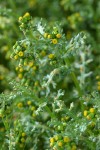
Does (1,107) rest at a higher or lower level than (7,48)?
lower

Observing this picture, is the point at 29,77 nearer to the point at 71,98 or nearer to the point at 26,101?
the point at 26,101

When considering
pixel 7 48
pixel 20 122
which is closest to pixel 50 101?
pixel 20 122

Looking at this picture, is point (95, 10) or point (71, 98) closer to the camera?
point (71, 98)

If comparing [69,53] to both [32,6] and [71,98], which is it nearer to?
[71,98]

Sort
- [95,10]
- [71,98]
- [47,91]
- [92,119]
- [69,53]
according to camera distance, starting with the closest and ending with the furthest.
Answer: [92,119], [69,53], [47,91], [71,98], [95,10]

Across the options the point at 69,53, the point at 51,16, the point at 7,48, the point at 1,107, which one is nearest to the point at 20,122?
the point at 1,107

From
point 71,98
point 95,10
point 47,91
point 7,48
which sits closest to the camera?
point 47,91

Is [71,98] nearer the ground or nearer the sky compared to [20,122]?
nearer the sky

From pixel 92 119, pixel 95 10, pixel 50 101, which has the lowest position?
pixel 92 119

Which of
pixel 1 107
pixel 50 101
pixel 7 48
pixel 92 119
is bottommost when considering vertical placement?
pixel 92 119
